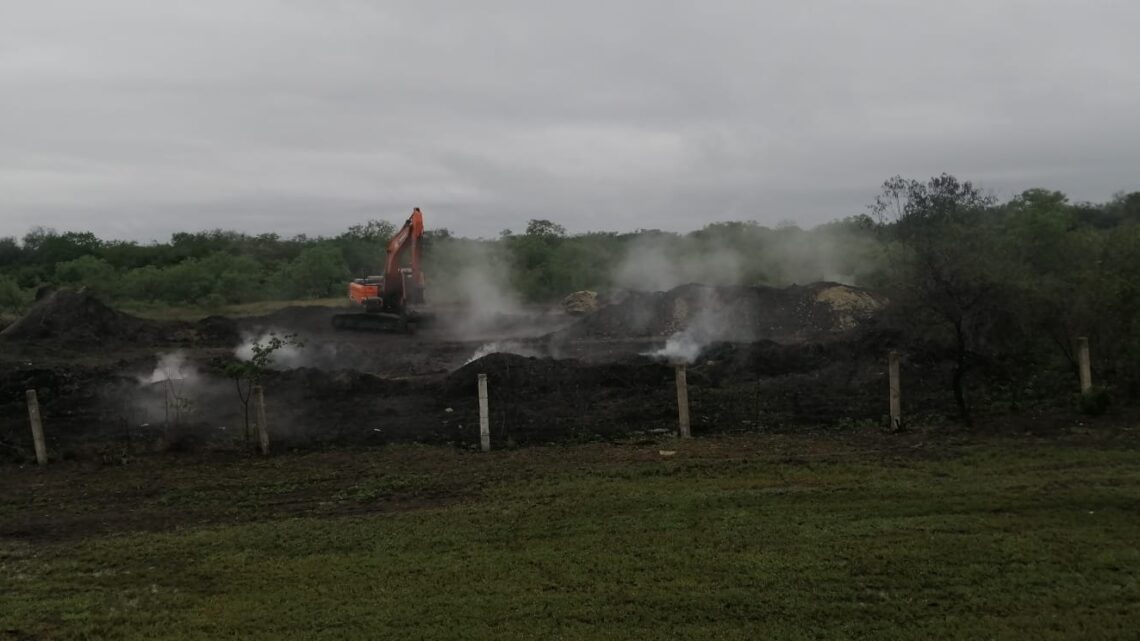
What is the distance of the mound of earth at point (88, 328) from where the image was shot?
1014 inches

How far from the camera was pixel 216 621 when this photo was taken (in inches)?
243

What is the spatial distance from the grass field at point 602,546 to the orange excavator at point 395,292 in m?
Answer: 16.1

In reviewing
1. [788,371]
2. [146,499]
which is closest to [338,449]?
[146,499]

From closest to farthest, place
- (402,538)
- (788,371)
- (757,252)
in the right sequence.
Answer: (402,538) < (788,371) < (757,252)

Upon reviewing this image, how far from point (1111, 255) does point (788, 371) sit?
6199 millimetres

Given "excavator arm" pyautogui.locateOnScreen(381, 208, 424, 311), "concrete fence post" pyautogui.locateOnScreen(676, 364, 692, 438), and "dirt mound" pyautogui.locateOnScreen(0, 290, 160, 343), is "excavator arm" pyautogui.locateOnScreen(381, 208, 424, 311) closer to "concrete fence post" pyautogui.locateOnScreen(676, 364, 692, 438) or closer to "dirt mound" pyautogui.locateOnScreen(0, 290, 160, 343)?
"dirt mound" pyautogui.locateOnScreen(0, 290, 160, 343)

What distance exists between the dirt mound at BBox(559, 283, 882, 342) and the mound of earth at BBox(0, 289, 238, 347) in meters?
13.3

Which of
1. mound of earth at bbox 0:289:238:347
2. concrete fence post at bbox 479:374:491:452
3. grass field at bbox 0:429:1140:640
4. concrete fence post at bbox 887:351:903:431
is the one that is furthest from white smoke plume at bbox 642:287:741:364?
mound of earth at bbox 0:289:238:347

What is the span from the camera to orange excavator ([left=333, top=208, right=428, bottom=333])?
26.7 meters

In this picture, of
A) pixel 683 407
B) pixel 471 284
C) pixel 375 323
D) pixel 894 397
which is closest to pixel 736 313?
pixel 375 323

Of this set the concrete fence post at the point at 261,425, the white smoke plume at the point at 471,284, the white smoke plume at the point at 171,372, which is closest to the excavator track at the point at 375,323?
the white smoke plume at the point at 471,284

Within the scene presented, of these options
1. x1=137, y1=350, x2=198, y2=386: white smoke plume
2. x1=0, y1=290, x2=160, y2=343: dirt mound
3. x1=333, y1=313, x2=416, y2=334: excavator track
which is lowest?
x1=137, y1=350, x2=198, y2=386: white smoke plume

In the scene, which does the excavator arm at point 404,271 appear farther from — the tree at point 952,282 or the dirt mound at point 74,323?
the tree at point 952,282

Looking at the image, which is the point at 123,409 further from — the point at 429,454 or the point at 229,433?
the point at 429,454
